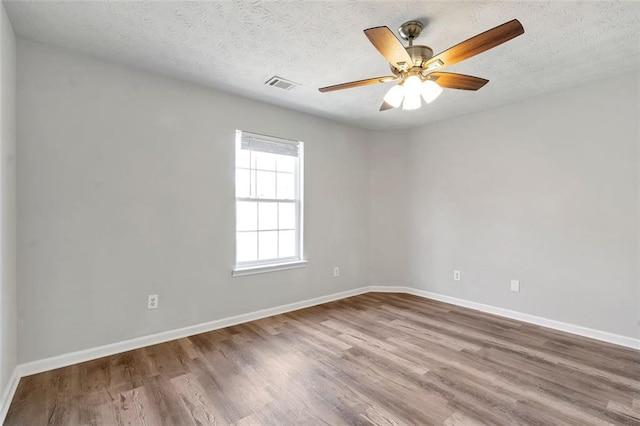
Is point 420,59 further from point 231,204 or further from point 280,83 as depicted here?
point 231,204

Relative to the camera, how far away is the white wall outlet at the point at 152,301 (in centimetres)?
273

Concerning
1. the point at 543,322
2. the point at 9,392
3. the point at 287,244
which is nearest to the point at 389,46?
the point at 287,244

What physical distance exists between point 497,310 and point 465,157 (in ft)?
6.28

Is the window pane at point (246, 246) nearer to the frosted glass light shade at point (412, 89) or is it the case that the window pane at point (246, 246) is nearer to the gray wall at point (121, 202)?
the gray wall at point (121, 202)

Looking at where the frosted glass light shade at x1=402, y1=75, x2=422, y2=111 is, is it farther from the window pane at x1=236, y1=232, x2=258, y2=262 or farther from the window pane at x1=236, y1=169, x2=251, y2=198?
the window pane at x1=236, y1=232, x2=258, y2=262

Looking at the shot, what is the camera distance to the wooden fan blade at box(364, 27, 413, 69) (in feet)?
5.04

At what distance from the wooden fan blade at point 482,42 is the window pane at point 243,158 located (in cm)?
213

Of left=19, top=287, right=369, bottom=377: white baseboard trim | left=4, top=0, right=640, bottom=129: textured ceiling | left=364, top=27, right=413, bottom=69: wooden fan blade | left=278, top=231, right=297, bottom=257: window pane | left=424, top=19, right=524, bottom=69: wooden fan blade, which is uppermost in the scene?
left=4, top=0, right=640, bottom=129: textured ceiling

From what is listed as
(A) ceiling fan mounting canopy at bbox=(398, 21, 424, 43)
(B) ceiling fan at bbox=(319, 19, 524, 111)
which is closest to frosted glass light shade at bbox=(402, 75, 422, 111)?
(B) ceiling fan at bbox=(319, 19, 524, 111)

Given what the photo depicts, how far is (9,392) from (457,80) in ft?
11.6

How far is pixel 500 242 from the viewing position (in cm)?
361

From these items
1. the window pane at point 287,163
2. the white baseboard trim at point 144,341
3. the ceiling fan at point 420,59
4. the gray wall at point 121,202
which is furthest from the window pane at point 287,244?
the ceiling fan at point 420,59

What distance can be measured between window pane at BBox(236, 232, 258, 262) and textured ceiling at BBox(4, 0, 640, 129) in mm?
1574

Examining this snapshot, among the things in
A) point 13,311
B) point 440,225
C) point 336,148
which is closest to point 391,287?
point 440,225
